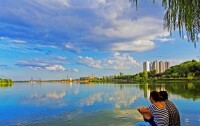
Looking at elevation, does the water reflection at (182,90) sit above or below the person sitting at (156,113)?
below

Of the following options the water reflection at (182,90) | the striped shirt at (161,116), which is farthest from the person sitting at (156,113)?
the water reflection at (182,90)

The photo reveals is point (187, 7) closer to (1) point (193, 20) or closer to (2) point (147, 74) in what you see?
(1) point (193, 20)

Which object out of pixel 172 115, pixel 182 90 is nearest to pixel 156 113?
pixel 172 115

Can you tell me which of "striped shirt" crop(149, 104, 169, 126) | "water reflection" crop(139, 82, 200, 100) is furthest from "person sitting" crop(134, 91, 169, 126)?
"water reflection" crop(139, 82, 200, 100)

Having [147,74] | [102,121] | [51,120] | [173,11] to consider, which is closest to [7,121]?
[51,120]

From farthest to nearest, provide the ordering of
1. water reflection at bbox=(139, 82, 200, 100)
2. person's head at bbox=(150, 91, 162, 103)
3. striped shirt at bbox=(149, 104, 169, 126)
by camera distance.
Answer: water reflection at bbox=(139, 82, 200, 100) < person's head at bbox=(150, 91, 162, 103) < striped shirt at bbox=(149, 104, 169, 126)

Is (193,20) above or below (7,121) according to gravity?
above

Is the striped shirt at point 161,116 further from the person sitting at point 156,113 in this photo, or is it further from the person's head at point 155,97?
the person's head at point 155,97

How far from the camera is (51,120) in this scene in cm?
1731

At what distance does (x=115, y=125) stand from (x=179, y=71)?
114 meters

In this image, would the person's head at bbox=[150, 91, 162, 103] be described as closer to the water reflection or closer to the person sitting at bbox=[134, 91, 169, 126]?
the person sitting at bbox=[134, 91, 169, 126]

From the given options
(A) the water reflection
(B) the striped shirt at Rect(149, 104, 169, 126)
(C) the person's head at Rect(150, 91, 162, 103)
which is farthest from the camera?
(A) the water reflection

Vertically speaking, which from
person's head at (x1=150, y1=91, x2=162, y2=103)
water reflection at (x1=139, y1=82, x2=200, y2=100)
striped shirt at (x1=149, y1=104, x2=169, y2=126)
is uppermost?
person's head at (x1=150, y1=91, x2=162, y2=103)

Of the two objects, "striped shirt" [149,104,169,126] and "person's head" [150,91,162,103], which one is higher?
"person's head" [150,91,162,103]
